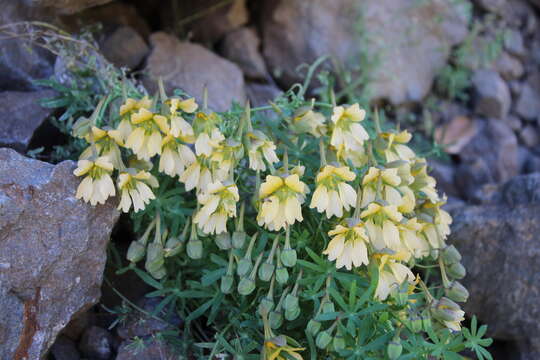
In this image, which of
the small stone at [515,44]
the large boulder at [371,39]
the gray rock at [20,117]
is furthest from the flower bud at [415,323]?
the small stone at [515,44]

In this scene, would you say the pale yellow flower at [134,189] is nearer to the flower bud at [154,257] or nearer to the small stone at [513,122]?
the flower bud at [154,257]

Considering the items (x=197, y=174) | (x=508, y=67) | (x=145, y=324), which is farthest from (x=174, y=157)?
(x=508, y=67)

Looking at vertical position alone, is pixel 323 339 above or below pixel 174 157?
below

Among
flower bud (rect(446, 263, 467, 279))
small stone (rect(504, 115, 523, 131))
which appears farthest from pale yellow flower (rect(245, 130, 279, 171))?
small stone (rect(504, 115, 523, 131))

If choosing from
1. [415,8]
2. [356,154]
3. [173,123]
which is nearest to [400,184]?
[356,154]

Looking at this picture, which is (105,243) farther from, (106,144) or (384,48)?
(384,48)

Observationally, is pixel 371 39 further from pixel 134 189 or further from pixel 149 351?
pixel 149 351

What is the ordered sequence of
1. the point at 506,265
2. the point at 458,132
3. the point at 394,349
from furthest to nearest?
the point at 458,132 → the point at 506,265 → the point at 394,349
